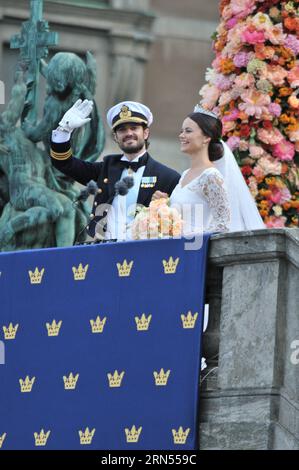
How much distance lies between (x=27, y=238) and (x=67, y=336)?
672 cm

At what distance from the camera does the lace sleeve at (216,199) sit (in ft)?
43.0

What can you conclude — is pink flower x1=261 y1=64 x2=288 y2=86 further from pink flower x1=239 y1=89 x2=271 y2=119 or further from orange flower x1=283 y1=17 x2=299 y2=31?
orange flower x1=283 y1=17 x2=299 y2=31

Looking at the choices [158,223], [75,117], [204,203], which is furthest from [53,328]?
[75,117]

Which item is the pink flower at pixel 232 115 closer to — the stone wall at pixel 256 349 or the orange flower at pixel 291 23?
the orange flower at pixel 291 23

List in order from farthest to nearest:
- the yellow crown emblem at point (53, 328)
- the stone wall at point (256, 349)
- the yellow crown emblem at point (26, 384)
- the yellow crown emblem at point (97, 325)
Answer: the yellow crown emblem at point (26, 384), the yellow crown emblem at point (53, 328), the yellow crown emblem at point (97, 325), the stone wall at point (256, 349)

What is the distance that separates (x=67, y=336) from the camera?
12984 mm

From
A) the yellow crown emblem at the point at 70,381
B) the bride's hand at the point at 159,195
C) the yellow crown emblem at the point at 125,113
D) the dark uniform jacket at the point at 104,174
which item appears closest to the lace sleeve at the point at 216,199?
the bride's hand at the point at 159,195

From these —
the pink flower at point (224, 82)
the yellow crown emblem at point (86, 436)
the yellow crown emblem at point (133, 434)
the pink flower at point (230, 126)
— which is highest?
the pink flower at point (224, 82)

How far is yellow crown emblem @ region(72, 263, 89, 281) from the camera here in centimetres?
1295

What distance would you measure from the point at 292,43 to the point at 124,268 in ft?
11.8

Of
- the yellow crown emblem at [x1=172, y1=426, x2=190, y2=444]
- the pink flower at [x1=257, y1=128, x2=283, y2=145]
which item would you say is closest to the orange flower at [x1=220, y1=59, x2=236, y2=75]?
the pink flower at [x1=257, y1=128, x2=283, y2=145]

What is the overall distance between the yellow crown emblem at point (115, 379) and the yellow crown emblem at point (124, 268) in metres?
0.54
